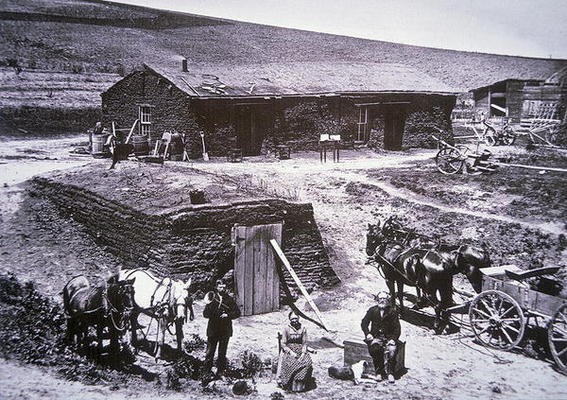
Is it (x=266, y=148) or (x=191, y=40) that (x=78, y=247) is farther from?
(x=191, y=40)

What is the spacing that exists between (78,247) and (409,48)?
48289mm

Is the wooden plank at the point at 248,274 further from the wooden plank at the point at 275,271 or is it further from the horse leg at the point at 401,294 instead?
the horse leg at the point at 401,294

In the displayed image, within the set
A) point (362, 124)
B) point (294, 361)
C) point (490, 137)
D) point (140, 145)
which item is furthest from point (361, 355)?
point (490, 137)

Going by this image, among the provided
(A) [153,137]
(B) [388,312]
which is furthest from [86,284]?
(A) [153,137]

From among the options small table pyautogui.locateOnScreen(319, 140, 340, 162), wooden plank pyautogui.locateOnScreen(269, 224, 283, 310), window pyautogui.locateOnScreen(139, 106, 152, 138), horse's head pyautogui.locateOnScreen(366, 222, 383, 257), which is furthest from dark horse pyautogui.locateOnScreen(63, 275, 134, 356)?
window pyautogui.locateOnScreen(139, 106, 152, 138)

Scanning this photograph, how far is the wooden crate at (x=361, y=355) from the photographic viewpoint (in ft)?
26.7

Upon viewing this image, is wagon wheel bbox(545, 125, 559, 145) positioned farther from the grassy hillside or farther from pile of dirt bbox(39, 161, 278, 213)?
pile of dirt bbox(39, 161, 278, 213)

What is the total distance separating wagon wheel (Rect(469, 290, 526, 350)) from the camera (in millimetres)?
8703

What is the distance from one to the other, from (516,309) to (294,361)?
4.19 metres

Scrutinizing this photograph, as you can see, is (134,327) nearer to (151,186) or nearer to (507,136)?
(151,186)

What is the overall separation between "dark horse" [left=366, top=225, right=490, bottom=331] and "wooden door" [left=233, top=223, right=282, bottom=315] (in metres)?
2.61

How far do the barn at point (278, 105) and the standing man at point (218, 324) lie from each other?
1433 cm

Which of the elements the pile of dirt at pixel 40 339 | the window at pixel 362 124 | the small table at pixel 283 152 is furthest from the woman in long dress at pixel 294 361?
the window at pixel 362 124

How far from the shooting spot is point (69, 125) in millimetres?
17156
